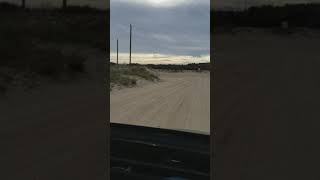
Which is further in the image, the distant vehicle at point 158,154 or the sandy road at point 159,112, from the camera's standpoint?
the sandy road at point 159,112

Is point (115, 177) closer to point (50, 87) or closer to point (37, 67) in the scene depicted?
point (50, 87)

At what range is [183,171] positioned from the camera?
10.9 m

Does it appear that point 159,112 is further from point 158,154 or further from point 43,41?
point 158,154

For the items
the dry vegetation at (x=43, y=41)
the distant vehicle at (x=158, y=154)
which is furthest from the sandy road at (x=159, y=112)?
the dry vegetation at (x=43, y=41)

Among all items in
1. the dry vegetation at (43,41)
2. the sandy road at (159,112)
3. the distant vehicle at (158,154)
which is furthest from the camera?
the dry vegetation at (43,41)

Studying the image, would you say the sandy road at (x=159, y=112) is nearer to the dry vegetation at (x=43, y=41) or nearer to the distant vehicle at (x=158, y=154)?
the distant vehicle at (x=158, y=154)

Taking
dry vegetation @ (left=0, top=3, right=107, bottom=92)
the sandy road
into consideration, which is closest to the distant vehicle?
the sandy road

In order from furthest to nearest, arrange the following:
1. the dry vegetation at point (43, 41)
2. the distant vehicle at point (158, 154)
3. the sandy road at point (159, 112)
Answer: the dry vegetation at point (43, 41) < the sandy road at point (159, 112) < the distant vehicle at point (158, 154)

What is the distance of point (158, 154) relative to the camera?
12602mm

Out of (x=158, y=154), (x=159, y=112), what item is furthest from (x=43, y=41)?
(x=158, y=154)

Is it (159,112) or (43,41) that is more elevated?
(43,41)

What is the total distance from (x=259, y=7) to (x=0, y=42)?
19.3 metres

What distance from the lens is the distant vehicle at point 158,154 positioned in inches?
418

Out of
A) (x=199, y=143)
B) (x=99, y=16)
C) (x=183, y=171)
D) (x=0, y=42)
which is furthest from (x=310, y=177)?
(x=99, y=16)
